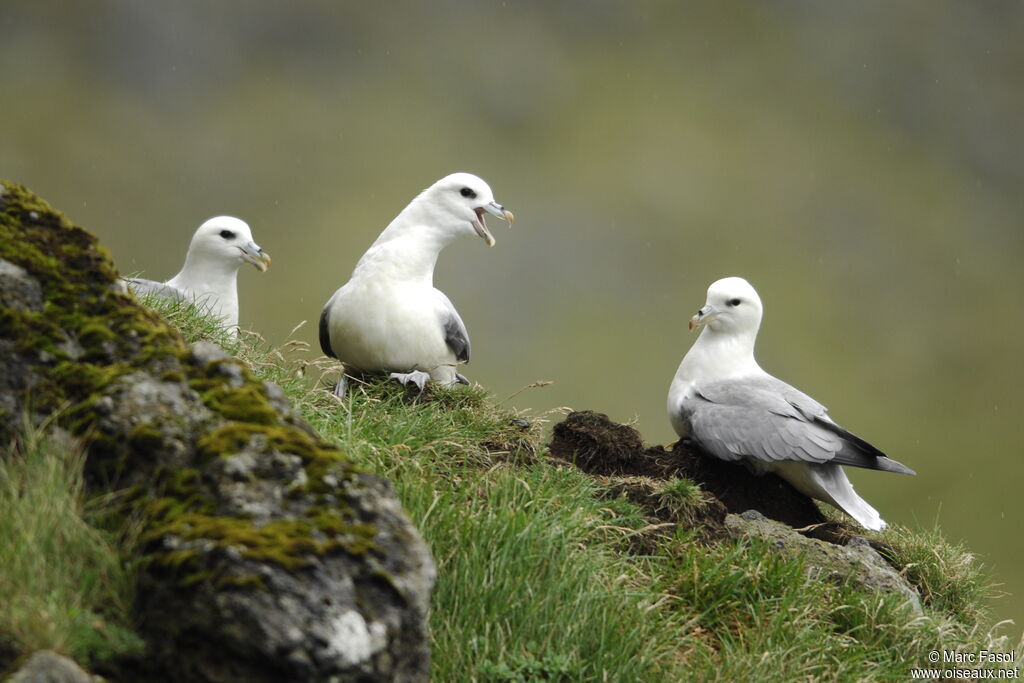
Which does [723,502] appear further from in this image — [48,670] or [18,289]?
[48,670]

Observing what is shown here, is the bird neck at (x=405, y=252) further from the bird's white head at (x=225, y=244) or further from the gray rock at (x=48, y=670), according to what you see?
the gray rock at (x=48, y=670)

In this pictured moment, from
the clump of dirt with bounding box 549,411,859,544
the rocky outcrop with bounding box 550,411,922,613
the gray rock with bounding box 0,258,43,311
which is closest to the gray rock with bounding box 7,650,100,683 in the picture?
the gray rock with bounding box 0,258,43,311

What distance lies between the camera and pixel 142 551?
9.61 feet

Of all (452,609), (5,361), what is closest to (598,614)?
(452,609)

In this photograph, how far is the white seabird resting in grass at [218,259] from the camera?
7.46 metres

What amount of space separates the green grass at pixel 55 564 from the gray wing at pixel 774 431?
14.4ft

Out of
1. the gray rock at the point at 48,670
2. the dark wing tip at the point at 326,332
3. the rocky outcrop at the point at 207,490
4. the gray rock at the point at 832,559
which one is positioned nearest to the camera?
the gray rock at the point at 48,670

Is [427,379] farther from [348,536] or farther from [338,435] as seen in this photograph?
[348,536]

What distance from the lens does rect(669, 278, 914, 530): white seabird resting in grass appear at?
650 centimetres

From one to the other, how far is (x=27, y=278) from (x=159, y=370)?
0.67 m

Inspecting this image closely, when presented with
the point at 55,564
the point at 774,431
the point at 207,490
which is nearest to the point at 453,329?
the point at 774,431

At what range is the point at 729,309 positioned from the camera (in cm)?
734

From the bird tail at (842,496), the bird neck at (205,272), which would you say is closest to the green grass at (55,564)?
the bird neck at (205,272)

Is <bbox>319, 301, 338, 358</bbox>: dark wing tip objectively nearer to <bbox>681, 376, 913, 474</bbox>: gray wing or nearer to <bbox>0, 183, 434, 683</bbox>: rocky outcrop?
<bbox>681, 376, 913, 474</bbox>: gray wing
